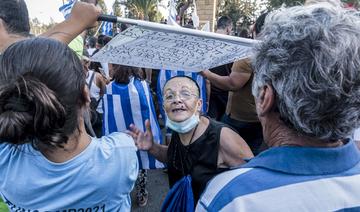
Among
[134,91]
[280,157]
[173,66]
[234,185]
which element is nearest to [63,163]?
[234,185]

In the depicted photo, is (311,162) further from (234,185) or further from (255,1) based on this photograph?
(255,1)

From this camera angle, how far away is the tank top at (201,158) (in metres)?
1.92

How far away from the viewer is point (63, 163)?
1.15 meters

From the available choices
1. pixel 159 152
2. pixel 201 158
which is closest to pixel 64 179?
pixel 201 158

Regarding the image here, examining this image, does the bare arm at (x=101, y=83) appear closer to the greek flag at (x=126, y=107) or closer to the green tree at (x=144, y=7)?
the greek flag at (x=126, y=107)

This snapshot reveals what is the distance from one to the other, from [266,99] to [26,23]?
1.32 metres

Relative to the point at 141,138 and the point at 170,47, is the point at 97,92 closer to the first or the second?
the point at 141,138

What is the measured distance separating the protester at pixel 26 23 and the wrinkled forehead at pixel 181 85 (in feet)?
2.60

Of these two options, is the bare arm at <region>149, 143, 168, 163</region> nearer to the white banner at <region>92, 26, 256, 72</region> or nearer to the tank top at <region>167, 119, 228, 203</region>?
the tank top at <region>167, 119, 228, 203</region>

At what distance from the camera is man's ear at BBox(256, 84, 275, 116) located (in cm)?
100

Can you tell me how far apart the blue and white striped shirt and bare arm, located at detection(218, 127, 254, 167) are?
2.89 feet

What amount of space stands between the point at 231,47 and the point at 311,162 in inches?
33.5

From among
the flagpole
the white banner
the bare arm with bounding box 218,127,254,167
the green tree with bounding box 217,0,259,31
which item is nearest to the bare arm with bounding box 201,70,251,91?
the white banner

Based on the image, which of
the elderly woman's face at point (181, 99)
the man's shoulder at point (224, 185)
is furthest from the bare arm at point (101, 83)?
the man's shoulder at point (224, 185)
